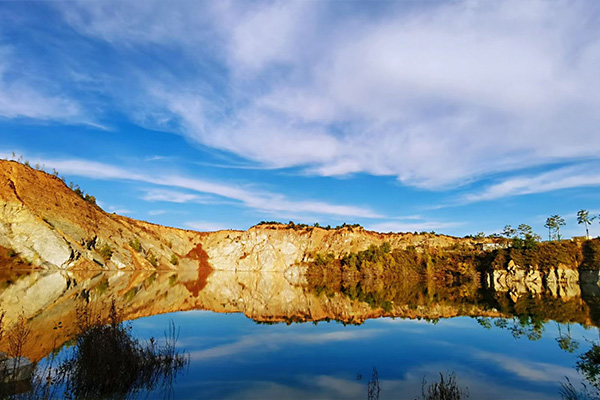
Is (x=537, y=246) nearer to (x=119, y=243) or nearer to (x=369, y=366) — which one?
(x=369, y=366)

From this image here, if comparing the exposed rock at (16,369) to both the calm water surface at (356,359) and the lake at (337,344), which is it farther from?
the calm water surface at (356,359)

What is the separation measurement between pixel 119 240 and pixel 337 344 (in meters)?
75.9

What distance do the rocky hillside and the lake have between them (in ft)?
123

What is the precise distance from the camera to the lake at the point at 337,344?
34.4ft

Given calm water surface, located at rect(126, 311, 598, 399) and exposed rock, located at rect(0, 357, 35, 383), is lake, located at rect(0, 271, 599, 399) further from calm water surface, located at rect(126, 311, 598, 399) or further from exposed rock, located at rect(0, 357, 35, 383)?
exposed rock, located at rect(0, 357, 35, 383)

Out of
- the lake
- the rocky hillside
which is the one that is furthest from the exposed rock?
the rocky hillside

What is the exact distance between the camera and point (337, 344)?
16469 mm

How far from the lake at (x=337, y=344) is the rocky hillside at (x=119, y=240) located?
1471 inches

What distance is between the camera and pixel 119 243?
78875mm

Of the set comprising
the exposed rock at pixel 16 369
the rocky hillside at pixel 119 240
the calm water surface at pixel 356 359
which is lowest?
the calm water surface at pixel 356 359

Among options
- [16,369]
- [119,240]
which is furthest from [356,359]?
[119,240]

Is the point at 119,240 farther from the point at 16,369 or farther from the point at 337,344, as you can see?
the point at 16,369

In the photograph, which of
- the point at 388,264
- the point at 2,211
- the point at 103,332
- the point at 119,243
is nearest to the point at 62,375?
the point at 103,332

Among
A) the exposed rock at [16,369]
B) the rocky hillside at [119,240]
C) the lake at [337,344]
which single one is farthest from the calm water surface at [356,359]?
the rocky hillside at [119,240]
